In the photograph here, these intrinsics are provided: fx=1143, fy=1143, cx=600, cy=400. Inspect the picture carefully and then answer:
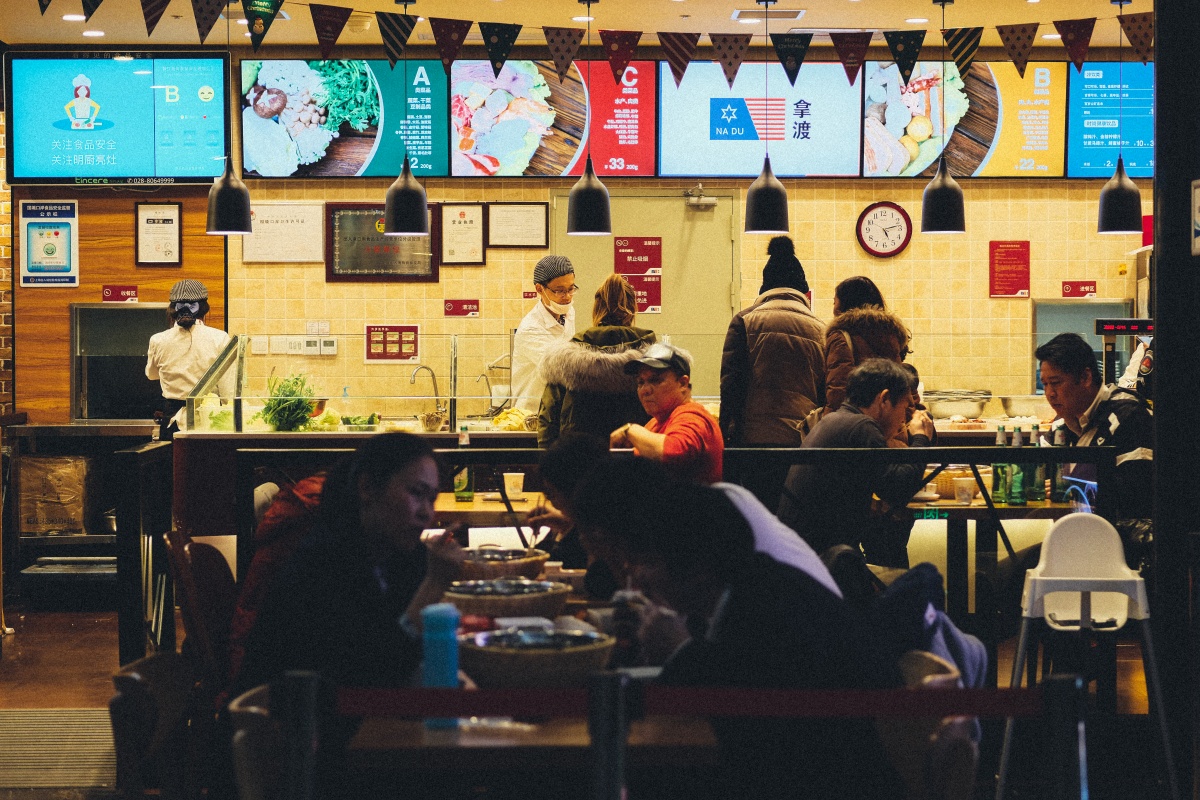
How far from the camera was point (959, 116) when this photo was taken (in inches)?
305

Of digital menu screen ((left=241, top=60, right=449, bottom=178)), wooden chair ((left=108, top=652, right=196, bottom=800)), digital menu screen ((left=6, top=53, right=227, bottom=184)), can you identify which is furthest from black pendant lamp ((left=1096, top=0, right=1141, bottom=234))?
wooden chair ((left=108, top=652, right=196, bottom=800))

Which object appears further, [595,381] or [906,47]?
[906,47]

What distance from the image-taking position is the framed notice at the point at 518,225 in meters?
7.84

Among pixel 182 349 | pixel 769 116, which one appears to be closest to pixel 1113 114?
pixel 769 116

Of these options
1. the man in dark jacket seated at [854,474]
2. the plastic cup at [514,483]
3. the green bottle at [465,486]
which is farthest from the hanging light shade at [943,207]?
the green bottle at [465,486]

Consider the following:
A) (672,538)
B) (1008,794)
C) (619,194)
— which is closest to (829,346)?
(1008,794)

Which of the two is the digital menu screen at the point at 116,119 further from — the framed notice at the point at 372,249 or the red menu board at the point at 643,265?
the red menu board at the point at 643,265

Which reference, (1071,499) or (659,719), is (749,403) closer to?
(1071,499)

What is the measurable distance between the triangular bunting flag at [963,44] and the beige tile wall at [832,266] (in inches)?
67.1

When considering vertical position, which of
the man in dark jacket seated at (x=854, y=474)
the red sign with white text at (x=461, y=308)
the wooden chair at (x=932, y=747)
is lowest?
the wooden chair at (x=932, y=747)

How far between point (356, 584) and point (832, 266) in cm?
629

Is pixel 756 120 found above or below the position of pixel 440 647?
above

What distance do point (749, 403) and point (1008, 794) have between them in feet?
6.69

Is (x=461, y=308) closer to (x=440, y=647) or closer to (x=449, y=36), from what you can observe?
(x=449, y=36)
